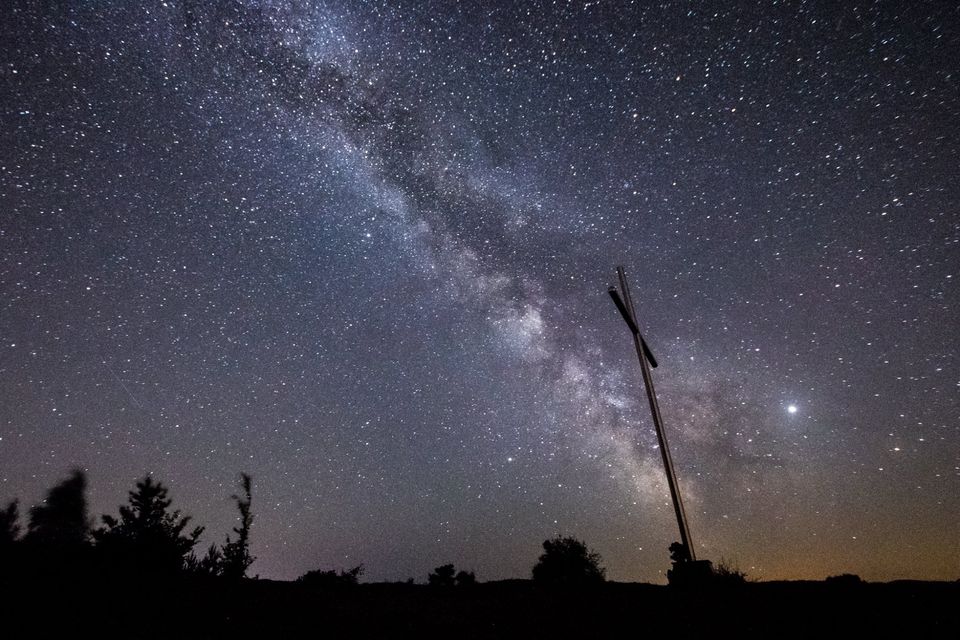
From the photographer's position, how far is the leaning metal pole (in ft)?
19.4

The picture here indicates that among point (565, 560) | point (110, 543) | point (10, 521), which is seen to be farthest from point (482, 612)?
point (10, 521)

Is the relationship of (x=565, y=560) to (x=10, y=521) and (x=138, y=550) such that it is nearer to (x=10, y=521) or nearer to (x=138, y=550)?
(x=138, y=550)

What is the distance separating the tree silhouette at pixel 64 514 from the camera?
34.0 metres

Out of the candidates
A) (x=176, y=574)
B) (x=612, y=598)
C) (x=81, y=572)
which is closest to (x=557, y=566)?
(x=612, y=598)

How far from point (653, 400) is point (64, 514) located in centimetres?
4652

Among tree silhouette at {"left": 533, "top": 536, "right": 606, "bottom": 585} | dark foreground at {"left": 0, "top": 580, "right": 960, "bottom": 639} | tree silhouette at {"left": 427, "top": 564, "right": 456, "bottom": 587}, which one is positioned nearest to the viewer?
dark foreground at {"left": 0, "top": 580, "right": 960, "bottom": 639}

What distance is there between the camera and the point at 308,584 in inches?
273

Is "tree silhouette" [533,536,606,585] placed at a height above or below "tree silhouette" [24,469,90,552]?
below

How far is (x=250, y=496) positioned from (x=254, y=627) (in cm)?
1925

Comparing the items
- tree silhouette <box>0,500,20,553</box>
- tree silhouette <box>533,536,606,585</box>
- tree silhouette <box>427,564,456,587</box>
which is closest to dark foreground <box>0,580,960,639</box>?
tree silhouette <box>427,564,456,587</box>

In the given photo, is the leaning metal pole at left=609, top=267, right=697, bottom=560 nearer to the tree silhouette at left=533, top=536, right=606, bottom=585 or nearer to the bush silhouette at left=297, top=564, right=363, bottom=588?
the bush silhouette at left=297, top=564, right=363, bottom=588

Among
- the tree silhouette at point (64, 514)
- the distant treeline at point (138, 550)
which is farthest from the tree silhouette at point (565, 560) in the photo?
the tree silhouette at point (64, 514)

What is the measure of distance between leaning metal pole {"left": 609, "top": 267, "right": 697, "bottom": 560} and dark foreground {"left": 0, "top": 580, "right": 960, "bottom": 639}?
0.72 m

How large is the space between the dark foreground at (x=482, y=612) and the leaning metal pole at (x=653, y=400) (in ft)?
2.38
